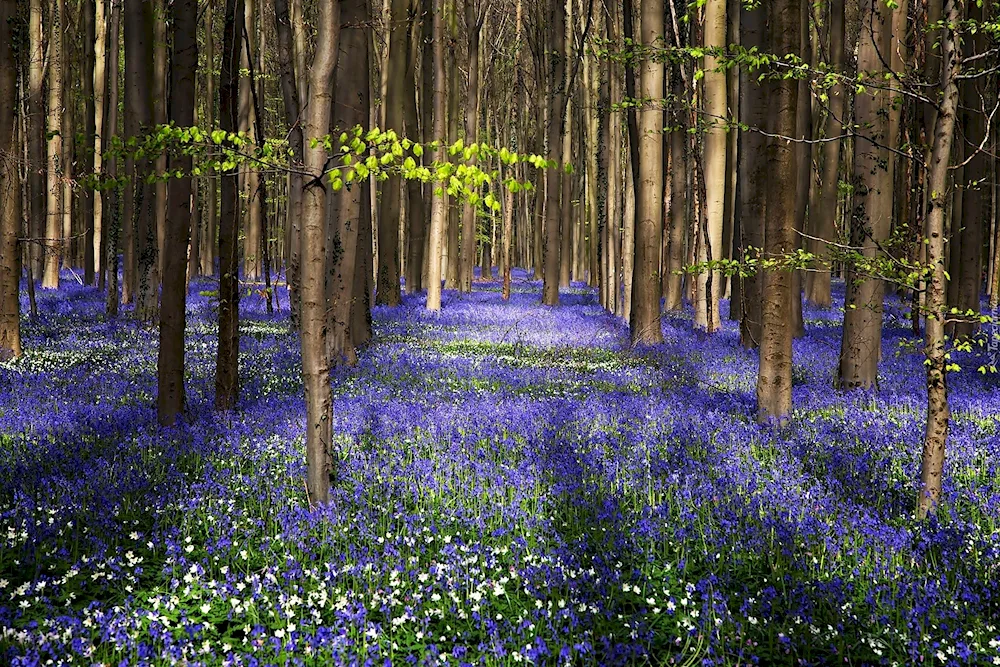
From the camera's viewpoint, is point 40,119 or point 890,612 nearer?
point 890,612

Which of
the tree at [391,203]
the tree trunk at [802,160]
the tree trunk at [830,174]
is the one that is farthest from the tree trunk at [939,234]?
the tree at [391,203]

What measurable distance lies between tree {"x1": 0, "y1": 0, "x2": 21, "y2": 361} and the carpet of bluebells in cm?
285

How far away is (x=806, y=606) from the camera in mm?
4273

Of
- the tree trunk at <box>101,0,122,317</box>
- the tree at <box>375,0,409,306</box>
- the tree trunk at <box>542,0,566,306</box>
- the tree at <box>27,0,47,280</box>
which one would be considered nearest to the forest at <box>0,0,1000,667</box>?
the tree trunk at <box>101,0,122,317</box>

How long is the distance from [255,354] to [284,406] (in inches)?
186

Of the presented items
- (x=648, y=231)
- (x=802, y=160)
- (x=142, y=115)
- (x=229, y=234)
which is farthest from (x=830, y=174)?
(x=229, y=234)

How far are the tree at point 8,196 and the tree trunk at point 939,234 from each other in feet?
39.1

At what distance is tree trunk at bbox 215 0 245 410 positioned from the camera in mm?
8047

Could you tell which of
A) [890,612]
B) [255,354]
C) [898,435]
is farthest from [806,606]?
[255,354]

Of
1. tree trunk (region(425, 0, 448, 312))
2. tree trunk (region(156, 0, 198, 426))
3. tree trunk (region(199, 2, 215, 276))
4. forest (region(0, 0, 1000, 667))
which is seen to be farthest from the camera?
tree trunk (region(199, 2, 215, 276))

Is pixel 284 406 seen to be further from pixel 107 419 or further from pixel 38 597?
pixel 38 597

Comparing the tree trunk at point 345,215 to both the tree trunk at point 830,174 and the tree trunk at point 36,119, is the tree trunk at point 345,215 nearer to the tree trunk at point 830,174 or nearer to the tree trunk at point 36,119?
the tree trunk at point 36,119

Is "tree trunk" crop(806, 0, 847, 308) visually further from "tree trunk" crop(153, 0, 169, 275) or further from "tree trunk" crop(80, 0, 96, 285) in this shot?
"tree trunk" crop(80, 0, 96, 285)

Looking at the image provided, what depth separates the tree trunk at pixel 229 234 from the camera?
805 cm
